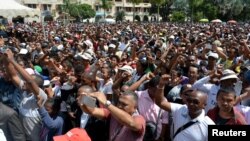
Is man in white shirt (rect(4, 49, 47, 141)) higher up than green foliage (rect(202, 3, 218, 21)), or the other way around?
man in white shirt (rect(4, 49, 47, 141))

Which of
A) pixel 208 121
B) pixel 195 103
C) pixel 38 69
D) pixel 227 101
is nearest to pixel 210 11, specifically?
pixel 38 69

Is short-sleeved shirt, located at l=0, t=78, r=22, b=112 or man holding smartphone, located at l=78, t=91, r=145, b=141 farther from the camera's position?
short-sleeved shirt, located at l=0, t=78, r=22, b=112

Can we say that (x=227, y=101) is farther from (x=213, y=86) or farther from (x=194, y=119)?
(x=213, y=86)

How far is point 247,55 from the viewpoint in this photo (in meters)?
7.69

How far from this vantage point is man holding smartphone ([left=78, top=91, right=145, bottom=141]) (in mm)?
3443

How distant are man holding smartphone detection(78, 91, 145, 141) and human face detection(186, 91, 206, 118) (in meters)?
0.45

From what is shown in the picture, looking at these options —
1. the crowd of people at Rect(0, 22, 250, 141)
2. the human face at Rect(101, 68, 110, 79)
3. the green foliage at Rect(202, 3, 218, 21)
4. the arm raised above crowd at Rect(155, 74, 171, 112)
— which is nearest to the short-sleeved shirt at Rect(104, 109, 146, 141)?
the crowd of people at Rect(0, 22, 250, 141)

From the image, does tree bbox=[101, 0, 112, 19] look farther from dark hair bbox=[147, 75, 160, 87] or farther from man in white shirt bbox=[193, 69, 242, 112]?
dark hair bbox=[147, 75, 160, 87]

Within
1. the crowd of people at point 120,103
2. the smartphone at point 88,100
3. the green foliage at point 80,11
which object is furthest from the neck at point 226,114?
the green foliage at point 80,11

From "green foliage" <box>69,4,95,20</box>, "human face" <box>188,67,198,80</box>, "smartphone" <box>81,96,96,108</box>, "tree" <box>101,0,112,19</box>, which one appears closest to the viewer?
"smartphone" <box>81,96,96,108</box>

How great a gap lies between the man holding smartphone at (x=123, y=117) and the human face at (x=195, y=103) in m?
0.45

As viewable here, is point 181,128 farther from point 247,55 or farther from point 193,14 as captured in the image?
point 193,14

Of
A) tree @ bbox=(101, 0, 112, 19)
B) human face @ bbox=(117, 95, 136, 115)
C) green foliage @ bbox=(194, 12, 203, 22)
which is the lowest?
green foliage @ bbox=(194, 12, 203, 22)

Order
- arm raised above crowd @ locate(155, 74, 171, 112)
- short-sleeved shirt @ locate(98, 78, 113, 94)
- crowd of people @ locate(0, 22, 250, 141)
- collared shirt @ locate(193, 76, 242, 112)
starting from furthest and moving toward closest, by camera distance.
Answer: short-sleeved shirt @ locate(98, 78, 113, 94)
collared shirt @ locate(193, 76, 242, 112)
arm raised above crowd @ locate(155, 74, 171, 112)
crowd of people @ locate(0, 22, 250, 141)
